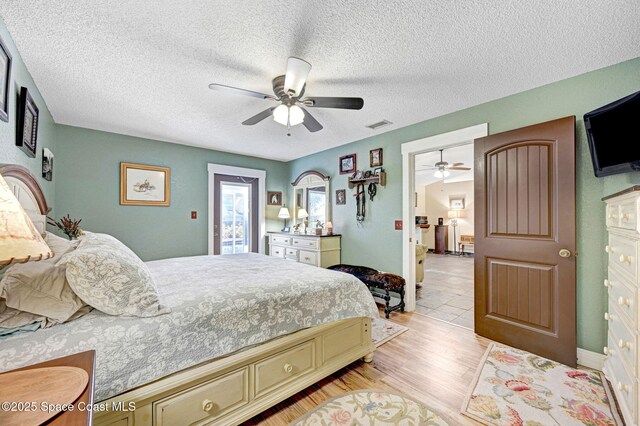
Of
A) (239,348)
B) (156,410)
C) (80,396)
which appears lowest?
(156,410)

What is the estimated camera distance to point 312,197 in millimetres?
5047

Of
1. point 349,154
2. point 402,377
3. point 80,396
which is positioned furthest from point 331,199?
point 80,396

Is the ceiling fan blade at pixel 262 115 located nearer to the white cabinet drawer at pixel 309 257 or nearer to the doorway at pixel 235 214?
the white cabinet drawer at pixel 309 257

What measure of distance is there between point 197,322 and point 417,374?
174cm

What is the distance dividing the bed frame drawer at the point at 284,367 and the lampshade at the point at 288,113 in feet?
5.82

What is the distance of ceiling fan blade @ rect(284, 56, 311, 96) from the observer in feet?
5.69

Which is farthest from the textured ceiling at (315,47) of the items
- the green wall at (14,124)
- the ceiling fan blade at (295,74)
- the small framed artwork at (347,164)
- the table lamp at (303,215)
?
the table lamp at (303,215)

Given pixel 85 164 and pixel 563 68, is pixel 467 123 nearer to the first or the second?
pixel 563 68

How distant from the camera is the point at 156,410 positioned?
4.17 feet

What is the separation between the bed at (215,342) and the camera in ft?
3.75

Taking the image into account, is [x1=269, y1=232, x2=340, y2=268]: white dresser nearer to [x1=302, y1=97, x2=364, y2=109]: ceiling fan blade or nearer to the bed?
the bed

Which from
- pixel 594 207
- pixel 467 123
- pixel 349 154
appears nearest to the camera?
pixel 594 207

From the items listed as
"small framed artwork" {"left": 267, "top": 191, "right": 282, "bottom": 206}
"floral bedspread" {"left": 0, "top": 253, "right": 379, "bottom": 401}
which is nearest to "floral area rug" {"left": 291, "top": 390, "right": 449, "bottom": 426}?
"floral bedspread" {"left": 0, "top": 253, "right": 379, "bottom": 401}

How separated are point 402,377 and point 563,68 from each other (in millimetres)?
2818
